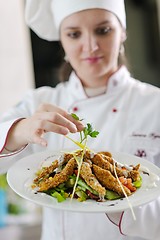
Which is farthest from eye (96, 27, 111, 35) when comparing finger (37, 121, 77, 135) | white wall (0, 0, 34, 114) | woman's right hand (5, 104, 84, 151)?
white wall (0, 0, 34, 114)

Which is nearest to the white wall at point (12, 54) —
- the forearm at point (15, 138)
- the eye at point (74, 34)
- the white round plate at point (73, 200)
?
the eye at point (74, 34)

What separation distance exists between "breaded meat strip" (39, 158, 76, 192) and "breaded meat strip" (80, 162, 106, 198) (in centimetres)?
3

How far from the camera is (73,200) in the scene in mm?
1030

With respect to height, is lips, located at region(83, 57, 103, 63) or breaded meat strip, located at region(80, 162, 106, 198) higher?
lips, located at region(83, 57, 103, 63)

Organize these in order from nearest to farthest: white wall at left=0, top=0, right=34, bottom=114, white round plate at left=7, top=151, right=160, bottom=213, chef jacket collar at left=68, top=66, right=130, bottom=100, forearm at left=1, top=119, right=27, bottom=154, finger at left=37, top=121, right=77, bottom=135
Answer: white round plate at left=7, top=151, right=160, bottom=213, finger at left=37, top=121, right=77, bottom=135, forearm at left=1, top=119, right=27, bottom=154, chef jacket collar at left=68, top=66, right=130, bottom=100, white wall at left=0, top=0, right=34, bottom=114

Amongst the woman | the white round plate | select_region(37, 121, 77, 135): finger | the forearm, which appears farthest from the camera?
the woman

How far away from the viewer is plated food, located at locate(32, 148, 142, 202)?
3.46 feet

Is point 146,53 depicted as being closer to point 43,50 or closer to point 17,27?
point 43,50

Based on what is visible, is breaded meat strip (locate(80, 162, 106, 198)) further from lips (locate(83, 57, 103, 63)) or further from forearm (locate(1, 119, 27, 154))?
lips (locate(83, 57, 103, 63))

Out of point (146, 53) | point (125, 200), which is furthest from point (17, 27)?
point (125, 200)

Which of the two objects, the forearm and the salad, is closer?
the salad

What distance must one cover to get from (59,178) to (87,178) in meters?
0.07

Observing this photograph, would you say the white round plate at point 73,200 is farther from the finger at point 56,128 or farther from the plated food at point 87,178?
the finger at point 56,128

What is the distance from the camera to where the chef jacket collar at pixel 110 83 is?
61.6 inches
